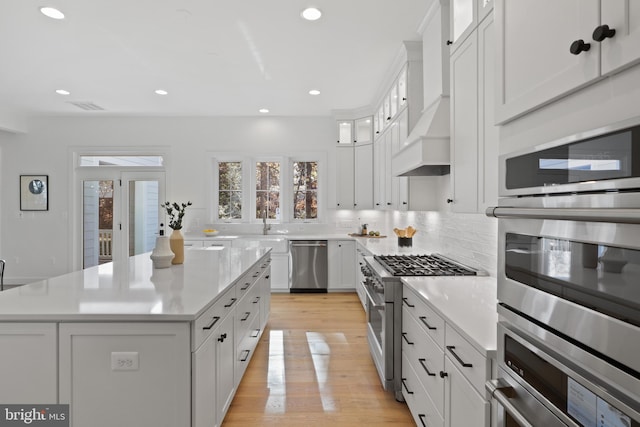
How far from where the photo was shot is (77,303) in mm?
1657

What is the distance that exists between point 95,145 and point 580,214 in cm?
702

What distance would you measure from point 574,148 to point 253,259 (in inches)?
103

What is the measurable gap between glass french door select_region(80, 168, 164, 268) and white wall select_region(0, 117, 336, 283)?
0.90ft

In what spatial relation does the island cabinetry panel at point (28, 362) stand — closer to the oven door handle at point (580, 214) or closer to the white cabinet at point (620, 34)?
the oven door handle at point (580, 214)

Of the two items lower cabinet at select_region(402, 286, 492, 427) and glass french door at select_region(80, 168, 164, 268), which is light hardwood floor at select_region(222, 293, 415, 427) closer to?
lower cabinet at select_region(402, 286, 492, 427)

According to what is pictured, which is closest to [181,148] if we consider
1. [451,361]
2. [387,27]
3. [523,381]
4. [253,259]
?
[253,259]

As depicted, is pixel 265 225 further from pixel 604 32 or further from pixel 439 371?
pixel 604 32

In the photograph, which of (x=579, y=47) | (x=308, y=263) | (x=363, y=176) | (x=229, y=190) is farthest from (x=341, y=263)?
(x=579, y=47)

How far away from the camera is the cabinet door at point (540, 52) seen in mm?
760

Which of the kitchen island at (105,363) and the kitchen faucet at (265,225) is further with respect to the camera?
the kitchen faucet at (265,225)

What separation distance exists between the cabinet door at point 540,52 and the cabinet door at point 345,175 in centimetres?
452

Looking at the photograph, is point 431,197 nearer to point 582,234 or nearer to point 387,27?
point 387,27

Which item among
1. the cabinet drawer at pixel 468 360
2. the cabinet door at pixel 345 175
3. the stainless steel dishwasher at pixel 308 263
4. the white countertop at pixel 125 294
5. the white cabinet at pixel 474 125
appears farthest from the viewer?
the cabinet door at pixel 345 175

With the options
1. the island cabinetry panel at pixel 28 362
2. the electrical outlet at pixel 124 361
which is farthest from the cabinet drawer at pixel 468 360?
the island cabinetry panel at pixel 28 362
